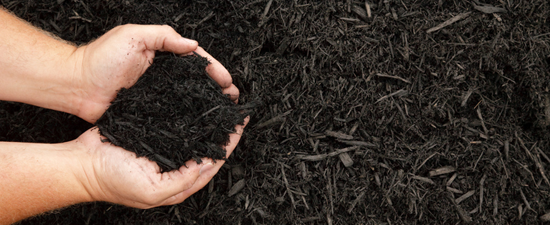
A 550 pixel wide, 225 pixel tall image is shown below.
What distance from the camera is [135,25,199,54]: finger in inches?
87.5

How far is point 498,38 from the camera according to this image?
8.29 feet

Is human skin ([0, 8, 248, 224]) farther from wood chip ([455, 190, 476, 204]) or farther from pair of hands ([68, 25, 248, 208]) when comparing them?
wood chip ([455, 190, 476, 204])

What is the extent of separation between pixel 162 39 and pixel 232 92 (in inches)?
23.3

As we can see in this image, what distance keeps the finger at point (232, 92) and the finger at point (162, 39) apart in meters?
0.38

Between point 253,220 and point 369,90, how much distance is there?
1.27m

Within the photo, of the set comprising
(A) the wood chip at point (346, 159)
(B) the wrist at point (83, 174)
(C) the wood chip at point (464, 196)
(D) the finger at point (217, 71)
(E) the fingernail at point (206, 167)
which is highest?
(D) the finger at point (217, 71)

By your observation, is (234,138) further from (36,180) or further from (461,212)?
(461,212)

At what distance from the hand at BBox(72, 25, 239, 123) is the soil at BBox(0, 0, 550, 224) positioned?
1.01 ft

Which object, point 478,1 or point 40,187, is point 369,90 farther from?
point 40,187

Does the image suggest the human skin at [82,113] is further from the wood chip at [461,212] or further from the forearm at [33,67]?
the wood chip at [461,212]

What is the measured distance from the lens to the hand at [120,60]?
7.28 ft

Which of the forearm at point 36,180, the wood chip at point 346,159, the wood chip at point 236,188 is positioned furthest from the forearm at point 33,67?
the wood chip at point 346,159

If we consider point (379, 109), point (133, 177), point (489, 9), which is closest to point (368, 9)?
point (379, 109)

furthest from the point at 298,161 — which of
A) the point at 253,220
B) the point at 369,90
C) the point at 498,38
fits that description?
the point at 498,38
